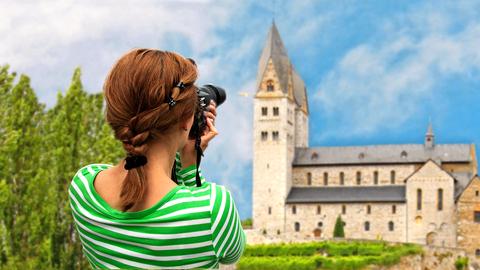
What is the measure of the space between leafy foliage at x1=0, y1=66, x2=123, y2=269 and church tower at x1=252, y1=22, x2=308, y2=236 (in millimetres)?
37997

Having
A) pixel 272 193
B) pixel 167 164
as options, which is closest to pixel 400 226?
pixel 272 193

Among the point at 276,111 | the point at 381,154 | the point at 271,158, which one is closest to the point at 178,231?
the point at 271,158

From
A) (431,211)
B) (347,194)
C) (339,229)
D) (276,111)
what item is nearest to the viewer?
(339,229)

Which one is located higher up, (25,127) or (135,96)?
(25,127)

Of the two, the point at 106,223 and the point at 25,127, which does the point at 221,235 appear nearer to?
the point at 106,223

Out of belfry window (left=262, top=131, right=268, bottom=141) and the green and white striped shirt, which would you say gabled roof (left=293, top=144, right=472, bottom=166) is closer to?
belfry window (left=262, top=131, right=268, bottom=141)

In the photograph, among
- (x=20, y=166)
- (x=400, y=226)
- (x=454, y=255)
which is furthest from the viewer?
(x=400, y=226)

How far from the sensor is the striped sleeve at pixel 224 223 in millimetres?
2668

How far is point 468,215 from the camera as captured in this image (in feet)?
212

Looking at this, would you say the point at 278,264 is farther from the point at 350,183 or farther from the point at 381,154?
the point at 381,154

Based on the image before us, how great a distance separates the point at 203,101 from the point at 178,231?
1.86 feet

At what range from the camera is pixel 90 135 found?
101 ft

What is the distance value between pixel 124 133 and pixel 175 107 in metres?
0.18

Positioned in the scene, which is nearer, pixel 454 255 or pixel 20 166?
pixel 20 166
